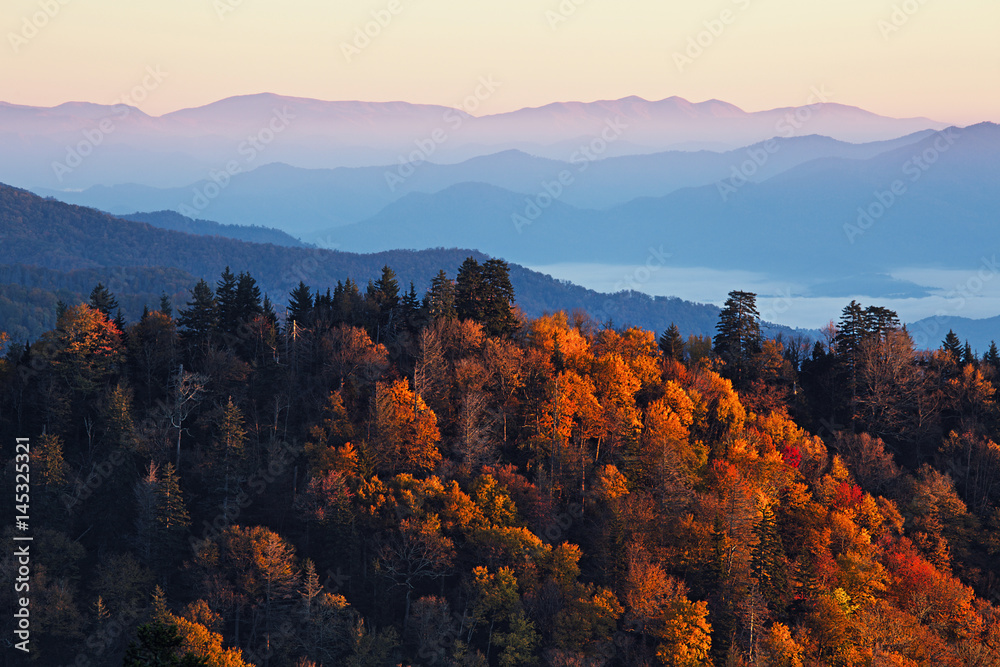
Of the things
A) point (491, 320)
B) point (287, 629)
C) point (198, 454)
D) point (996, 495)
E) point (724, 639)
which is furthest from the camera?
point (491, 320)

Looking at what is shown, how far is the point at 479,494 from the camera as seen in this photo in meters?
72.0

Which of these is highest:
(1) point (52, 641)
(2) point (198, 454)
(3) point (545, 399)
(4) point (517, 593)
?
(3) point (545, 399)

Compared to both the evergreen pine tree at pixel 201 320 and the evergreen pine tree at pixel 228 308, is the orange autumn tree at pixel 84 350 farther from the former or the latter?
the evergreen pine tree at pixel 228 308

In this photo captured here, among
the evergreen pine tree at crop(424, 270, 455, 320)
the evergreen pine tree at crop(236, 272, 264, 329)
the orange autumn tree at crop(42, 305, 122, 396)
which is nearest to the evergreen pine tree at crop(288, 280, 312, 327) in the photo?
the evergreen pine tree at crop(236, 272, 264, 329)

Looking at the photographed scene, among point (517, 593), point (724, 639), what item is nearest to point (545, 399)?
point (517, 593)

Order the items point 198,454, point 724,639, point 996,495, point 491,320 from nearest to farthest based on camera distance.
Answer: point 724,639, point 198,454, point 996,495, point 491,320

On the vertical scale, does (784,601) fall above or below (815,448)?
below

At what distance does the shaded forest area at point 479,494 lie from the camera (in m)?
67.4

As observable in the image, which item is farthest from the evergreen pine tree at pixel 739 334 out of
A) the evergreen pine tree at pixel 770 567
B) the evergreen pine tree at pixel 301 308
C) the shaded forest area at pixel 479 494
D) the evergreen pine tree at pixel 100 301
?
the evergreen pine tree at pixel 100 301

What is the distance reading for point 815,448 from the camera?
84500 mm

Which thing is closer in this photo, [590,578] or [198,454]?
[590,578]

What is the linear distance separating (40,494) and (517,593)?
3882 cm

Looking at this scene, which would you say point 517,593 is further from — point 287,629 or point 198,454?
point 198,454

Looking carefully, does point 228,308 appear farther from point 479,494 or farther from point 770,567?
point 770,567
